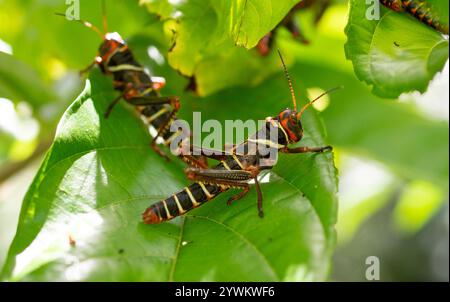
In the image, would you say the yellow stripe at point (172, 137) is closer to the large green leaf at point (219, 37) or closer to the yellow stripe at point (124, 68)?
the large green leaf at point (219, 37)

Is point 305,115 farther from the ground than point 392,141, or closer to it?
farther from the ground

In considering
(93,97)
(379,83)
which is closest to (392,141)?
(379,83)

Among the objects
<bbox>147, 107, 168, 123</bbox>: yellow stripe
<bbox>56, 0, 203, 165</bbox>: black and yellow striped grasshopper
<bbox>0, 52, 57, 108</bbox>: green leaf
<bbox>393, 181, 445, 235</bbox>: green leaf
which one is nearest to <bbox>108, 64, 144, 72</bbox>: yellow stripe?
<bbox>56, 0, 203, 165</bbox>: black and yellow striped grasshopper

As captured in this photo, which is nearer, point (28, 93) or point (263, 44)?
A: point (263, 44)

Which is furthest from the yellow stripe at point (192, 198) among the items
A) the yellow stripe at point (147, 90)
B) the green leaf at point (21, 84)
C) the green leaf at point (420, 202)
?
the green leaf at point (420, 202)

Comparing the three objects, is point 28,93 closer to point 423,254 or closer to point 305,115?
point 305,115

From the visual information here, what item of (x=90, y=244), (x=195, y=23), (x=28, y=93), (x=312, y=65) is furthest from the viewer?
(x=312, y=65)

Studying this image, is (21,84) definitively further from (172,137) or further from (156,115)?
(172,137)

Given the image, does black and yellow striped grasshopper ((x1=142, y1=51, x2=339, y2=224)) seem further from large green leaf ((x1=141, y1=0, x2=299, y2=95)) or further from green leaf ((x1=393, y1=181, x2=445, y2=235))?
green leaf ((x1=393, y1=181, x2=445, y2=235))
